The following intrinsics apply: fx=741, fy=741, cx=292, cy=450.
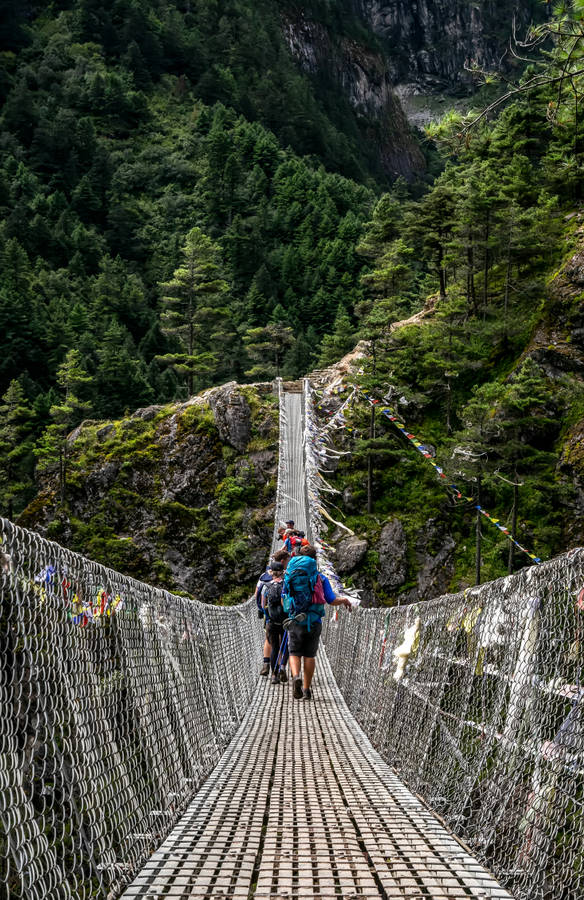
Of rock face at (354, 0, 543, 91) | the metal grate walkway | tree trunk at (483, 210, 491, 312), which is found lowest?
the metal grate walkway

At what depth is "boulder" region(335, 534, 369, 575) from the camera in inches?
745

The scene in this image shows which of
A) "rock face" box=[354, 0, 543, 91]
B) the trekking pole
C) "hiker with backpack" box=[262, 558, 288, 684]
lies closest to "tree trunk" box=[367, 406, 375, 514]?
the trekking pole

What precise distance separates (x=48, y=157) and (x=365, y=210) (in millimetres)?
27674

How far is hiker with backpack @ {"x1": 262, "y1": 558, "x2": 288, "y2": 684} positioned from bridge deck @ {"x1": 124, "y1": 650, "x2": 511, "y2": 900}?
6.74ft

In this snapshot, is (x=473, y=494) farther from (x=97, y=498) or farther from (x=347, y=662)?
(x=347, y=662)

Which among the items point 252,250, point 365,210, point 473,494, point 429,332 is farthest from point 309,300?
point 473,494

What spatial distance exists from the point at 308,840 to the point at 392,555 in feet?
55.1

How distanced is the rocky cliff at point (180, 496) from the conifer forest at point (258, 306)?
7cm

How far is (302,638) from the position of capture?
5.53m

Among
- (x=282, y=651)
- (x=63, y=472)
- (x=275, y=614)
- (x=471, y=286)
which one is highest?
(x=471, y=286)

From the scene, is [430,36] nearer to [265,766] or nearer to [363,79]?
[363,79]

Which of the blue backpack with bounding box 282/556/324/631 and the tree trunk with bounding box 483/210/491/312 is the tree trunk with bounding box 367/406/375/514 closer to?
the tree trunk with bounding box 483/210/491/312

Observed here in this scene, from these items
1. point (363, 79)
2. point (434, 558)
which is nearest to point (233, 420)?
point (434, 558)

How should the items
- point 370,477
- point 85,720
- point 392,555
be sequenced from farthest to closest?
point 370,477 → point 392,555 → point 85,720
